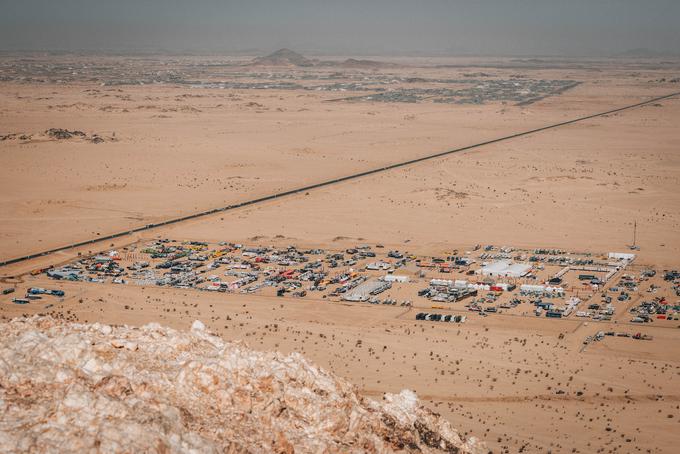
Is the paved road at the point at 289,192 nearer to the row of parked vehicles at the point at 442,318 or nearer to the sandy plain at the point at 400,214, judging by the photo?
the sandy plain at the point at 400,214

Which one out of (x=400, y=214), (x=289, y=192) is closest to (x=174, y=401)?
(x=400, y=214)

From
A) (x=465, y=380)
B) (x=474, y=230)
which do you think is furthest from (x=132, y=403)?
(x=474, y=230)

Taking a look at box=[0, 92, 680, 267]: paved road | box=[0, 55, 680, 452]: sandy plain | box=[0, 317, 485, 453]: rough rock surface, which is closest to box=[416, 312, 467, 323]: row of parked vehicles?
box=[0, 55, 680, 452]: sandy plain

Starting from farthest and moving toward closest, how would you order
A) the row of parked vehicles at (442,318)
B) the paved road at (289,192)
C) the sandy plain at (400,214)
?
the paved road at (289,192), the row of parked vehicles at (442,318), the sandy plain at (400,214)

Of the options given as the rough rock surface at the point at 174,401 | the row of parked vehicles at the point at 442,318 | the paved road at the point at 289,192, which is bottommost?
the paved road at the point at 289,192

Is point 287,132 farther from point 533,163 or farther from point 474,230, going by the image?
point 474,230

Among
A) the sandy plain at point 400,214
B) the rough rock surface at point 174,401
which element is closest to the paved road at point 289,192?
the sandy plain at point 400,214
